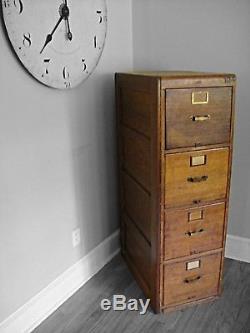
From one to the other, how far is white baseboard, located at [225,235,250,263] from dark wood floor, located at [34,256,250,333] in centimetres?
23

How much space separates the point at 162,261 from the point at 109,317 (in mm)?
457

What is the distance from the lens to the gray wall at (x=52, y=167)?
5.50 feet

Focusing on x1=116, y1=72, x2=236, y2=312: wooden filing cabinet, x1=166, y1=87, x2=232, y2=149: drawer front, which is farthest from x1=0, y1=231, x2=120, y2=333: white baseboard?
x1=166, y1=87, x2=232, y2=149: drawer front

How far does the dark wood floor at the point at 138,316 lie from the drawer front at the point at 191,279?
0.08 meters

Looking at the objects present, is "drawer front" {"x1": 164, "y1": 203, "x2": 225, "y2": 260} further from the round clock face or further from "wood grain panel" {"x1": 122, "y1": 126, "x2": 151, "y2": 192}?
the round clock face

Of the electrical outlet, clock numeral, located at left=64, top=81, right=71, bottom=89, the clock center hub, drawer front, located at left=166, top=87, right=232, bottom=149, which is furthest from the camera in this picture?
the electrical outlet

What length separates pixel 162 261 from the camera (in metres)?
1.87

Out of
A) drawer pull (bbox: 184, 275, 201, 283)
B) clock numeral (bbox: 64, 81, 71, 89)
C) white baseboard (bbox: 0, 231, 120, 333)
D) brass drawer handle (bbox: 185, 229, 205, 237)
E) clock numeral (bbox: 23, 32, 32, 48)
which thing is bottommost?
white baseboard (bbox: 0, 231, 120, 333)

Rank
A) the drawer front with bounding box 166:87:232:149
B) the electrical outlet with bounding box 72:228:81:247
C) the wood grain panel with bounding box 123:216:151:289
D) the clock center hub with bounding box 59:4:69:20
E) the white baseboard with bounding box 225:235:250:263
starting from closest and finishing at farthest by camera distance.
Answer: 1. the drawer front with bounding box 166:87:232:149
2. the clock center hub with bounding box 59:4:69:20
3. the wood grain panel with bounding box 123:216:151:289
4. the electrical outlet with bounding box 72:228:81:247
5. the white baseboard with bounding box 225:235:250:263

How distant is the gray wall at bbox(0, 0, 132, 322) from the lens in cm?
168

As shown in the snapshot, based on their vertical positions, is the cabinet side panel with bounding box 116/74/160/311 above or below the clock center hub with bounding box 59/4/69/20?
below

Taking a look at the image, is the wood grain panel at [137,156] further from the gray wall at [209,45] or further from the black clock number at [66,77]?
the gray wall at [209,45]

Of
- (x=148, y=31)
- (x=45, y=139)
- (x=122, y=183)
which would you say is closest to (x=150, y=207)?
(x=122, y=183)

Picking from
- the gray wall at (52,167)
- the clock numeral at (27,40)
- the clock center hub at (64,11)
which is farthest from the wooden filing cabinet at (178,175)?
the clock numeral at (27,40)
